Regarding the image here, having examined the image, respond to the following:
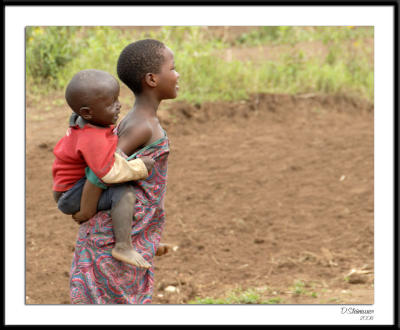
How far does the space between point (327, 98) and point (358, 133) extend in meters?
0.97

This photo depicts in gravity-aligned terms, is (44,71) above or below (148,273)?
above

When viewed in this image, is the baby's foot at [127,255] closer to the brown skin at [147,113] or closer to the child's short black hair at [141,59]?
the brown skin at [147,113]

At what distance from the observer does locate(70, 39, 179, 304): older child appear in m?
2.89

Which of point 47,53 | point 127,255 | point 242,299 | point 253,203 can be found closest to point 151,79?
point 127,255

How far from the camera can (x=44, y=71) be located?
8.05m

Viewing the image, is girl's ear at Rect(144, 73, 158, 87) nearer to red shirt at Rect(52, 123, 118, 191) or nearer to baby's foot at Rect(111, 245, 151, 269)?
red shirt at Rect(52, 123, 118, 191)

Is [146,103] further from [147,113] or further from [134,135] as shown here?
[134,135]

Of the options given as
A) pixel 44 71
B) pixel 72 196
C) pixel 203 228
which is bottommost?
pixel 203 228

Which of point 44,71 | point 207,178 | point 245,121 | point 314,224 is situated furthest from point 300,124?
point 44,71

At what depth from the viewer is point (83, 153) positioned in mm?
2709

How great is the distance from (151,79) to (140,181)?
0.47 m

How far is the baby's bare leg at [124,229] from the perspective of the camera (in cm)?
280

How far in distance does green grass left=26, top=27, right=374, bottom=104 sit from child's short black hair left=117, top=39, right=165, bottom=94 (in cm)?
500

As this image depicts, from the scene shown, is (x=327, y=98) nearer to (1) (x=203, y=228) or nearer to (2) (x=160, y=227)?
(1) (x=203, y=228)
